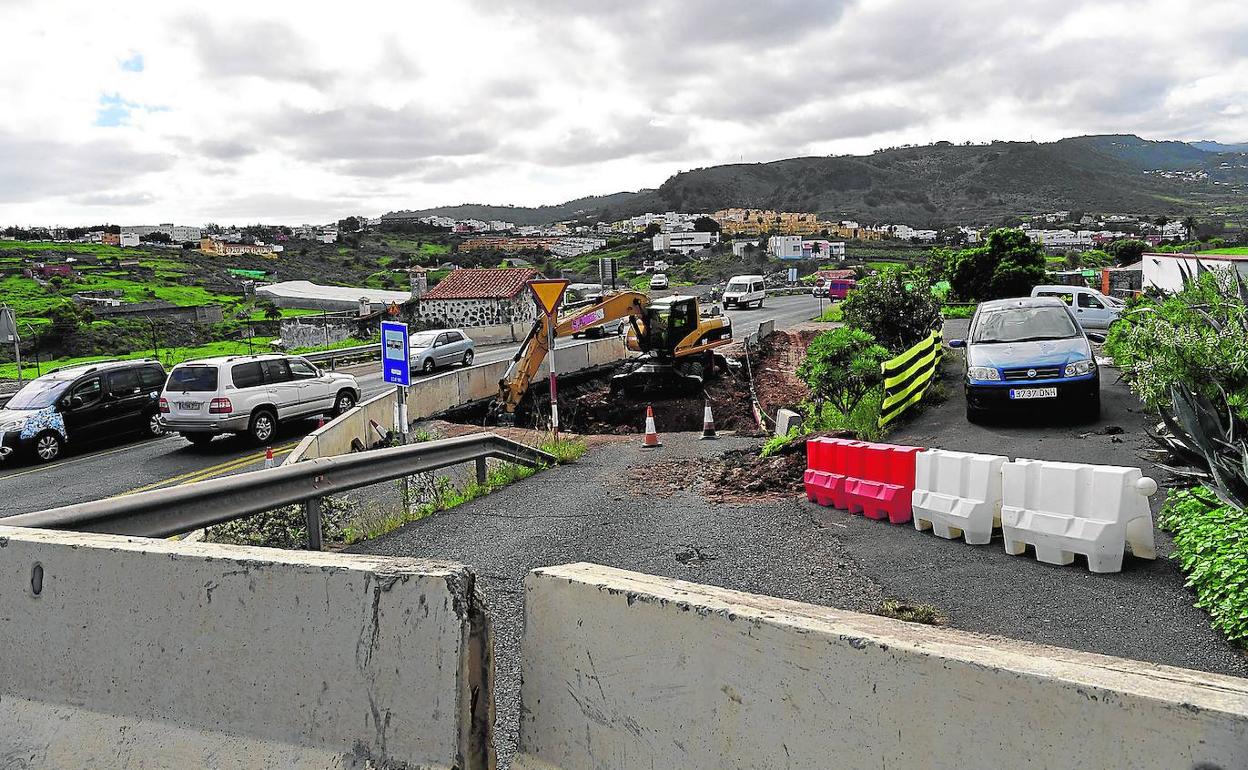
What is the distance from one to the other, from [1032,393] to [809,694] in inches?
419

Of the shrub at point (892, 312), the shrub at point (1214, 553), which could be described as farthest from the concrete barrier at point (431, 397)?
the shrub at point (892, 312)

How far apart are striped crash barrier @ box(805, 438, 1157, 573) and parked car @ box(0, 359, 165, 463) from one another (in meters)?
15.1

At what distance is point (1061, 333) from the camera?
1291 cm

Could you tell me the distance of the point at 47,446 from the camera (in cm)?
1706

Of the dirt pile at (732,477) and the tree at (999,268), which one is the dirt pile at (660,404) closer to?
the dirt pile at (732,477)

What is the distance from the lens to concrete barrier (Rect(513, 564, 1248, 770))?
202cm

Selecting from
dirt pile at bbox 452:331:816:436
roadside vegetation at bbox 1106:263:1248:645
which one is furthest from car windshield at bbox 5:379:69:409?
roadside vegetation at bbox 1106:263:1248:645

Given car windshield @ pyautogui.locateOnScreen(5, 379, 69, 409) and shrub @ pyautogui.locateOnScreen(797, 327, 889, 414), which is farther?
car windshield @ pyautogui.locateOnScreen(5, 379, 69, 409)

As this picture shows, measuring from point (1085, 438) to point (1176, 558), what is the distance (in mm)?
5000

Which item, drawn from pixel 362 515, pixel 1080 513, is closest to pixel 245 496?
pixel 362 515

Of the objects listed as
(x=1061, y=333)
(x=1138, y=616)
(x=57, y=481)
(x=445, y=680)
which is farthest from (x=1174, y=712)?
(x=57, y=481)

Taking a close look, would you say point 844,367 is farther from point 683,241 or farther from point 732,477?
point 683,241

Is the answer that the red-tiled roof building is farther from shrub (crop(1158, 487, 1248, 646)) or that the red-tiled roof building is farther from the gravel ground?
shrub (crop(1158, 487, 1248, 646))

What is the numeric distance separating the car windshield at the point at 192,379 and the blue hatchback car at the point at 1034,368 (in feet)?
45.3
